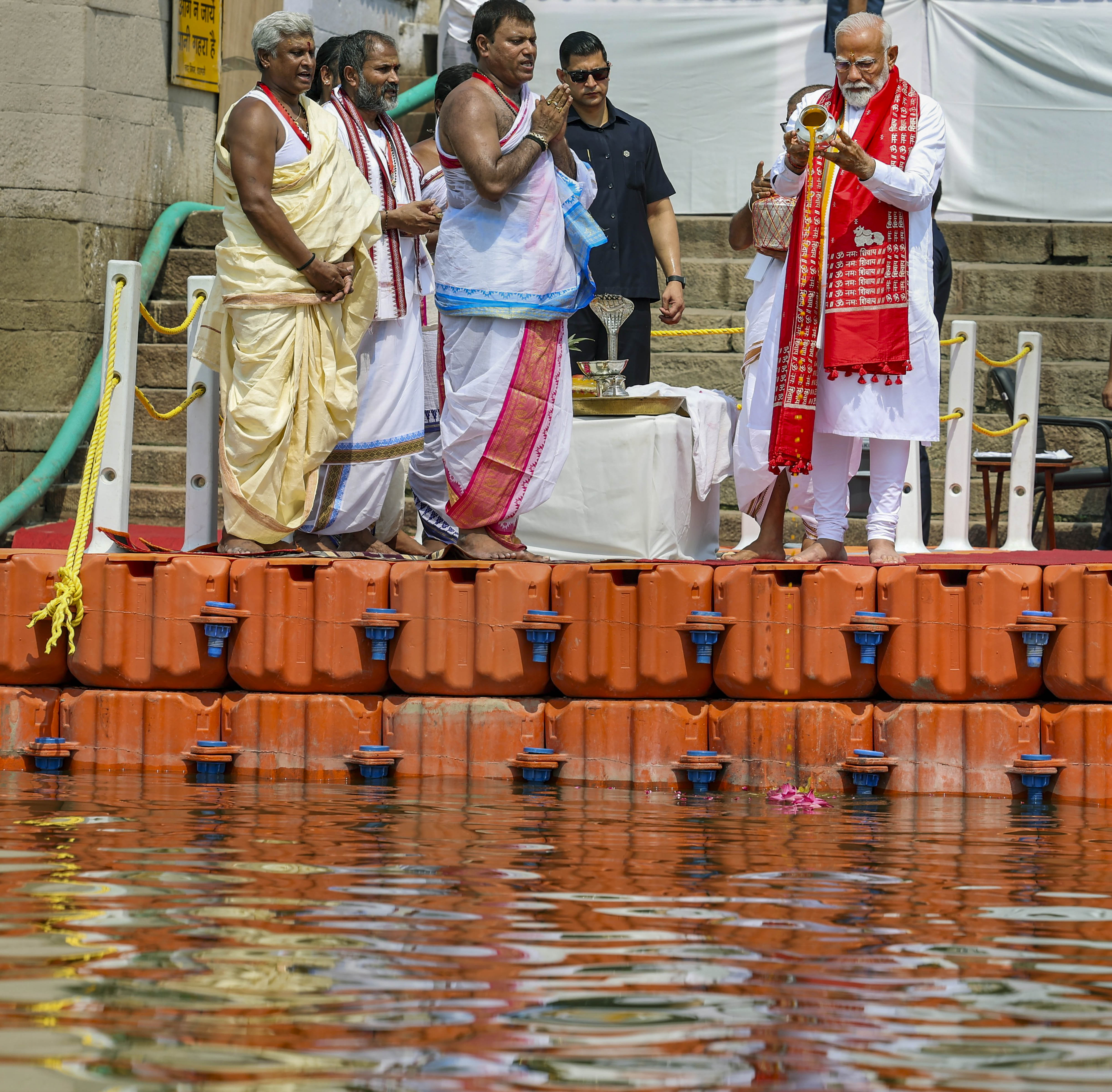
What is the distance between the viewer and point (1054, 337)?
9781mm

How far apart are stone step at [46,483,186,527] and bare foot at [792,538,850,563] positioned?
378 centimetres

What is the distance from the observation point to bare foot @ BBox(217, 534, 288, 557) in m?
5.94

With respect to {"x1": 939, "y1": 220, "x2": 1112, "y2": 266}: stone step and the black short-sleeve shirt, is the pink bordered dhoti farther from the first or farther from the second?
{"x1": 939, "y1": 220, "x2": 1112, "y2": 266}: stone step

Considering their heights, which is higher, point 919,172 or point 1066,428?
point 919,172

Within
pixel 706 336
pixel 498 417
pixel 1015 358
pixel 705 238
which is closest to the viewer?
pixel 498 417

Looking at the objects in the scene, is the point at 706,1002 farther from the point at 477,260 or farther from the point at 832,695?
the point at 477,260

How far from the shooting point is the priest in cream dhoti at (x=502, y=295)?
595 cm

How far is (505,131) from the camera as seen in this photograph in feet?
19.6

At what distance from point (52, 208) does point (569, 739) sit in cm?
541

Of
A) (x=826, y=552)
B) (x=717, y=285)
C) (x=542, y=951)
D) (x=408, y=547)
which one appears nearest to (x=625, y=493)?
(x=408, y=547)

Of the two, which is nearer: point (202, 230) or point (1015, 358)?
point (1015, 358)

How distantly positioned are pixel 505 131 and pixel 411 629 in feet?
5.53

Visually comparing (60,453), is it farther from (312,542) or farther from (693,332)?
(693,332)

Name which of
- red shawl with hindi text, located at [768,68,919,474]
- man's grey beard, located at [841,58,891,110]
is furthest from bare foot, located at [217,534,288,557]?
man's grey beard, located at [841,58,891,110]
